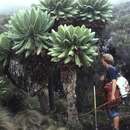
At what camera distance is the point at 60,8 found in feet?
39.6

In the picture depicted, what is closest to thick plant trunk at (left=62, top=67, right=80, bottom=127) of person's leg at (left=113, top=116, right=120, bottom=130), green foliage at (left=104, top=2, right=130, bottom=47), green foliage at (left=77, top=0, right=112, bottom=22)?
person's leg at (left=113, top=116, right=120, bottom=130)

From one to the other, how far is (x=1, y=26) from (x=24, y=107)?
3.65 metres

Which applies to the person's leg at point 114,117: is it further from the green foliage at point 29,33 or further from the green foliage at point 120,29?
the green foliage at point 120,29

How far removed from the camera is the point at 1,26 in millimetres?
14703

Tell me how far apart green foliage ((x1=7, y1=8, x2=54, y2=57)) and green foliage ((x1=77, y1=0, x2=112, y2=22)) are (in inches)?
53.2

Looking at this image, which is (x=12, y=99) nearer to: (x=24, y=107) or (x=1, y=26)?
(x=24, y=107)

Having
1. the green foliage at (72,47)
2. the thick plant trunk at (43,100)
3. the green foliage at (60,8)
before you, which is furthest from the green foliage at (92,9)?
the thick plant trunk at (43,100)

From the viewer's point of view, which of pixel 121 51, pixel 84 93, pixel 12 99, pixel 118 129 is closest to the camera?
pixel 118 129

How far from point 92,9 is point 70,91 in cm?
215

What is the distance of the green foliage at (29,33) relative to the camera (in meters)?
11.1

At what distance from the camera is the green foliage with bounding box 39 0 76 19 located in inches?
473

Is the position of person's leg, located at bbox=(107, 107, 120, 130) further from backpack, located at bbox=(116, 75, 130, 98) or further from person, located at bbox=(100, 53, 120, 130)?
backpack, located at bbox=(116, 75, 130, 98)

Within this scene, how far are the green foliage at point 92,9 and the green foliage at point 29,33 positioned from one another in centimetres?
135

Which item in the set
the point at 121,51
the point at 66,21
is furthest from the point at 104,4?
the point at 121,51
